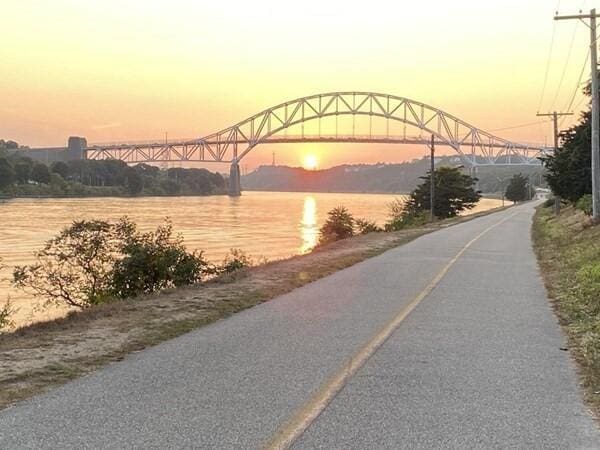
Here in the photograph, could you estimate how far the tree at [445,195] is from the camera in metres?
64.2

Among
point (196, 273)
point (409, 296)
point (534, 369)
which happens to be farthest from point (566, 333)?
point (196, 273)

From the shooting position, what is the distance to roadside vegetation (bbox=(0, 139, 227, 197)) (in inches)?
4589

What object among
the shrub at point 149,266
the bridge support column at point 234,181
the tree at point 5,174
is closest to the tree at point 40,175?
the tree at point 5,174

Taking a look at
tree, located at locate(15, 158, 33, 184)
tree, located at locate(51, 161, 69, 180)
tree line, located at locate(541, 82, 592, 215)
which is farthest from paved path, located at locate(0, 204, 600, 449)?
tree, located at locate(51, 161, 69, 180)

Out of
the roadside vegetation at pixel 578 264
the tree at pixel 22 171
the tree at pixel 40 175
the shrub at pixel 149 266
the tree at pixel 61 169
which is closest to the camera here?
the roadside vegetation at pixel 578 264

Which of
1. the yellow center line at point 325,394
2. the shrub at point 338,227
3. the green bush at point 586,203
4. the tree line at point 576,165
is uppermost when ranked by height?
the tree line at point 576,165

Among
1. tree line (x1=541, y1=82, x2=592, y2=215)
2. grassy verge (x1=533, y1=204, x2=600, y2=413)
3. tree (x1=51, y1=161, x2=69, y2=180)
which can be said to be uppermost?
tree (x1=51, y1=161, x2=69, y2=180)

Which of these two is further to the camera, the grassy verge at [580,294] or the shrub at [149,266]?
the shrub at [149,266]

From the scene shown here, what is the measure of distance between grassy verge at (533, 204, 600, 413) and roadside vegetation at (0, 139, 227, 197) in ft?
356

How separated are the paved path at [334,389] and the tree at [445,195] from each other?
55.7 m

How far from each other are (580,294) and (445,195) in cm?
5581

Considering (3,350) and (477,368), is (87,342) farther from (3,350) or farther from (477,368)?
(477,368)

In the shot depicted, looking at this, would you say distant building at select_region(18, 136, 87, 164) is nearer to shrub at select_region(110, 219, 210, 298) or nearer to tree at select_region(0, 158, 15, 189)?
tree at select_region(0, 158, 15, 189)

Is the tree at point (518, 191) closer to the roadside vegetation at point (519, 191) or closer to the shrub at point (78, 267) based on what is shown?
the roadside vegetation at point (519, 191)
